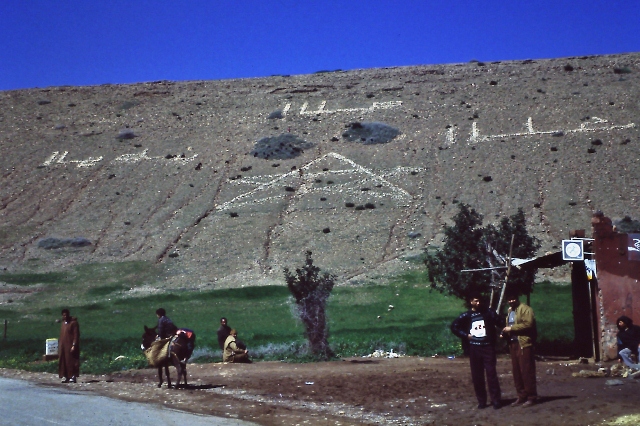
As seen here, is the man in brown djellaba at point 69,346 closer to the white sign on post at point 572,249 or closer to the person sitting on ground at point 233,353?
the person sitting on ground at point 233,353

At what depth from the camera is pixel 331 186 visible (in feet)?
172

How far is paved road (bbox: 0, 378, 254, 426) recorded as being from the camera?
10.9 meters

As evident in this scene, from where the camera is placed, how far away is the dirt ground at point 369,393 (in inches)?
434

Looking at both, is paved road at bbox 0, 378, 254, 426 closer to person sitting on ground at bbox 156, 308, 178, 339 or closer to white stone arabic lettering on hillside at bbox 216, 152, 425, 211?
person sitting on ground at bbox 156, 308, 178, 339

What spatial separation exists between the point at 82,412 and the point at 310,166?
146 ft

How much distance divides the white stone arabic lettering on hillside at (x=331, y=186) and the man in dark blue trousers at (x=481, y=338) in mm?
38453

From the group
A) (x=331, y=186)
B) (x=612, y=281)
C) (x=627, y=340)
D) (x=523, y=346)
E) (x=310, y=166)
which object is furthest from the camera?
(x=310, y=166)

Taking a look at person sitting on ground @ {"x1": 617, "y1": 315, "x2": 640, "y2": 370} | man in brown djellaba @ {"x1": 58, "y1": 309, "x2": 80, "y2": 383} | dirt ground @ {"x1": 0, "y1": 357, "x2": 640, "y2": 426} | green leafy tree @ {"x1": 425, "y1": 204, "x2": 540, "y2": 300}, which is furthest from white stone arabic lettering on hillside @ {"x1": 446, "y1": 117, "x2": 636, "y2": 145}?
man in brown djellaba @ {"x1": 58, "y1": 309, "x2": 80, "y2": 383}

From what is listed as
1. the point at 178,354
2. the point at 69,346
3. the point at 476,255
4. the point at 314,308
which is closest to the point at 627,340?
the point at 476,255

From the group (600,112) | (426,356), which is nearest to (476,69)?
(600,112)

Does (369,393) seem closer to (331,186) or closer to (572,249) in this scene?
(572,249)

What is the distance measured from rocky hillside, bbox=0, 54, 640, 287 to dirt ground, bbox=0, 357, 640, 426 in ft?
72.7

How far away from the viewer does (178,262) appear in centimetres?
4469

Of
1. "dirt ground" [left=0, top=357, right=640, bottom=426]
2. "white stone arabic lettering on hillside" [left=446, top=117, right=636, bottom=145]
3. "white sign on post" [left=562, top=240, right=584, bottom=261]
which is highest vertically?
"white stone arabic lettering on hillside" [left=446, top=117, right=636, bottom=145]
